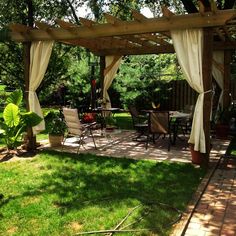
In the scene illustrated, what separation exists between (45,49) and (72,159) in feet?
9.02

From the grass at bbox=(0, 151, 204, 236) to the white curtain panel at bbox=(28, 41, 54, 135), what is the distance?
5.25ft

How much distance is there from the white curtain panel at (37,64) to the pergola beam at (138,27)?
0.20 meters

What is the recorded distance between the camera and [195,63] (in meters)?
6.89

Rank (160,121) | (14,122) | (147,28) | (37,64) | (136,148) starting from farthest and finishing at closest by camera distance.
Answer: (136,148) → (37,64) → (160,121) → (14,122) → (147,28)

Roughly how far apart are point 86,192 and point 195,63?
131 inches

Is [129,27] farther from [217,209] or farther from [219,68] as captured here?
[219,68]

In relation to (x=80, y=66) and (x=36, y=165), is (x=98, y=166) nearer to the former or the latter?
(x=36, y=165)

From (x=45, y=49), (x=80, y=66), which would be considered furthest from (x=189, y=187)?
(x=80, y=66)

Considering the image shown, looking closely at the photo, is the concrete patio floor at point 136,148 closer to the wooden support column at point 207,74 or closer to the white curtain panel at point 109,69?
the wooden support column at point 207,74

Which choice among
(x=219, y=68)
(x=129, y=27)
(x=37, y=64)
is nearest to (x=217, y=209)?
(x=129, y=27)

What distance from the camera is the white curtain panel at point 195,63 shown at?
6805mm

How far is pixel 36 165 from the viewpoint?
274 inches

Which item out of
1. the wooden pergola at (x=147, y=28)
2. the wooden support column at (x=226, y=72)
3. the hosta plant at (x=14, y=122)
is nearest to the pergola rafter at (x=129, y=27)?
the wooden pergola at (x=147, y=28)

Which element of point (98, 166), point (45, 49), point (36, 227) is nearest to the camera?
point (36, 227)
